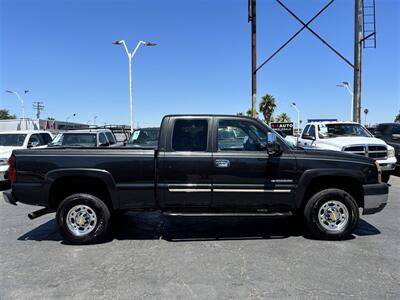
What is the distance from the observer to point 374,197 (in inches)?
209

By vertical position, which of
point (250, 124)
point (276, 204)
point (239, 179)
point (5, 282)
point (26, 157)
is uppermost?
point (250, 124)

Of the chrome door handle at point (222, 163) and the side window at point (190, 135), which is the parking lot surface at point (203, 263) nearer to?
the chrome door handle at point (222, 163)

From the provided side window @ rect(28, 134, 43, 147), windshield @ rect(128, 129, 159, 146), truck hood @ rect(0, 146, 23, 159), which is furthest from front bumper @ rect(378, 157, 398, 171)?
side window @ rect(28, 134, 43, 147)

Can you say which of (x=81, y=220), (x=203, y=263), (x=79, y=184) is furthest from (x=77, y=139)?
(x=203, y=263)

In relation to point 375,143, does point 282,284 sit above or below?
below

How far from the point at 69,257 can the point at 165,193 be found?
154cm

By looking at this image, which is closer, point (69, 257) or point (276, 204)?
point (69, 257)

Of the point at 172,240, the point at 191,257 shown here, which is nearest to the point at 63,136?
the point at 172,240

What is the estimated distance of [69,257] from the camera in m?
4.78

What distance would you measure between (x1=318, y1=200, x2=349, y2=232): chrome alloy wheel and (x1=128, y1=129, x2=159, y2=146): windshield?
6607 millimetres

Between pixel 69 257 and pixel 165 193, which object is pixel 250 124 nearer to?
pixel 165 193

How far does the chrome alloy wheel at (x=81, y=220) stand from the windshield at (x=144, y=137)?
572cm

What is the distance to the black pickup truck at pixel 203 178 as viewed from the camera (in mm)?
Answer: 5172

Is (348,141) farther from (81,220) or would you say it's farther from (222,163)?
(81,220)
